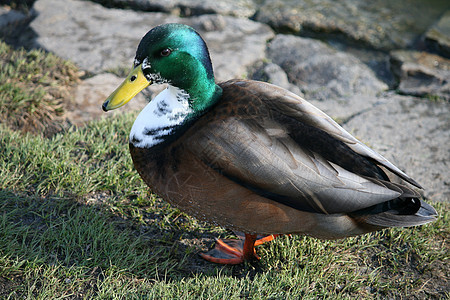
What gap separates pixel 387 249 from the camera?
2771mm

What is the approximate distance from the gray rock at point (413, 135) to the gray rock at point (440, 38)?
98 centimetres

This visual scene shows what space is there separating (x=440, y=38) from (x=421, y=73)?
2.29 feet

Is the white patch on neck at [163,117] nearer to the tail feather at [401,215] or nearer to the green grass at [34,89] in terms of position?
the tail feather at [401,215]

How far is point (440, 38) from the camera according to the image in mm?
4781

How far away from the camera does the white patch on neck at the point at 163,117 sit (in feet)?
7.84

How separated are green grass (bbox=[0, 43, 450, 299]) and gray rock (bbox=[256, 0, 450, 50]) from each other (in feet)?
8.86

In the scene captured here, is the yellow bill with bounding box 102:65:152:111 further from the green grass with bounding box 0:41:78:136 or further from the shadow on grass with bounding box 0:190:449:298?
the green grass with bounding box 0:41:78:136

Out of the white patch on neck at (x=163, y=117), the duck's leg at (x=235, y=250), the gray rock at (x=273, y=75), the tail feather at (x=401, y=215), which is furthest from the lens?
the gray rock at (x=273, y=75)

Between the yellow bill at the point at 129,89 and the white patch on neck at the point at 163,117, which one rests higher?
the yellow bill at the point at 129,89

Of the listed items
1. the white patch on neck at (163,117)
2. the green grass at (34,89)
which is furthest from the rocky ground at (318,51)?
the white patch on neck at (163,117)

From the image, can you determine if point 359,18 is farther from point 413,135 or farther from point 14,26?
point 14,26

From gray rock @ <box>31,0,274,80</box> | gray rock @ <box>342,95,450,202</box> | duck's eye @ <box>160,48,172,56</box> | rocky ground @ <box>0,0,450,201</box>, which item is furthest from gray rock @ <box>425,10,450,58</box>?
duck's eye @ <box>160,48,172,56</box>

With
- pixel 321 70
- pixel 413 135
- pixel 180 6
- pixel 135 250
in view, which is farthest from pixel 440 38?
pixel 135 250

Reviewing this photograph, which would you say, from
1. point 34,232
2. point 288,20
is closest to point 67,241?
point 34,232
